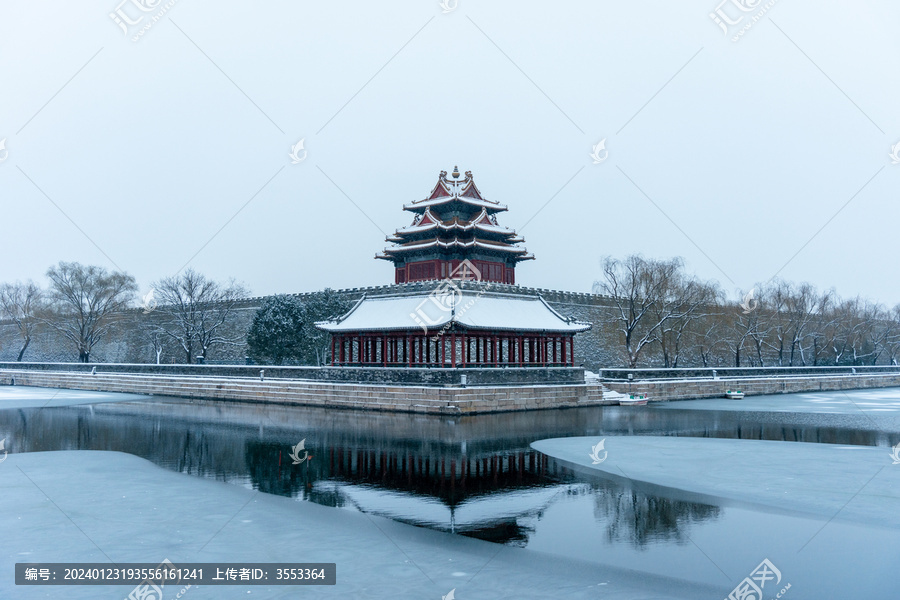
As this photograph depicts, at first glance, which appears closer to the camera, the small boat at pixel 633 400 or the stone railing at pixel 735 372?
the small boat at pixel 633 400

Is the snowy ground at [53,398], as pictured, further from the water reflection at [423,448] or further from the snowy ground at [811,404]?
the snowy ground at [811,404]

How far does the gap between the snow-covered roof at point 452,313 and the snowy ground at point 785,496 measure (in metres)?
11.7

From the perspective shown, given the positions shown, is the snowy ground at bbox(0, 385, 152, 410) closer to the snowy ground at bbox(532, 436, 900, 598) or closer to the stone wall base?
the stone wall base

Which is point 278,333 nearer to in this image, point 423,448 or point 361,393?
point 361,393

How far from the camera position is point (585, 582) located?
23.9ft

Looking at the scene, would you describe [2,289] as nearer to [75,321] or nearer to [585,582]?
[75,321]

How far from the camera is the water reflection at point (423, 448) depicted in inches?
404

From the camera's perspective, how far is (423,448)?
55.2 ft

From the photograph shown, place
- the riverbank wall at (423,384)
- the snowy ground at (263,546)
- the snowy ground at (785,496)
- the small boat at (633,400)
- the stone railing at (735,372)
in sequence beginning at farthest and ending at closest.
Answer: the stone railing at (735,372) < the small boat at (633,400) < the riverbank wall at (423,384) < the snowy ground at (785,496) < the snowy ground at (263,546)

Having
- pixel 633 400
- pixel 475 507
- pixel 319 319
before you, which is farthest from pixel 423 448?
pixel 319 319

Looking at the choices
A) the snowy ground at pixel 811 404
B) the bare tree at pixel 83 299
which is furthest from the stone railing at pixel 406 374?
the bare tree at pixel 83 299

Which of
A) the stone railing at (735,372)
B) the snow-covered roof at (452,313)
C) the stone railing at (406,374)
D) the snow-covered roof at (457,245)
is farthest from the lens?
the snow-covered roof at (457,245)

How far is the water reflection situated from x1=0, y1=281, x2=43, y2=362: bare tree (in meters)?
A: 26.8

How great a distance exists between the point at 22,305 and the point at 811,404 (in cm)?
5332
